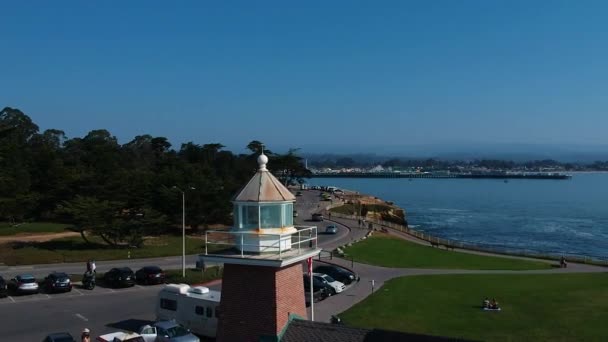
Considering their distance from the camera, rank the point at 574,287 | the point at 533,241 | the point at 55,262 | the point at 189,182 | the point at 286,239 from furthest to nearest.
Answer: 1. the point at 533,241
2. the point at 189,182
3. the point at 55,262
4. the point at 574,287
5. the point at 286,239

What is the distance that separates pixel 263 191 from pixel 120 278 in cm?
2286

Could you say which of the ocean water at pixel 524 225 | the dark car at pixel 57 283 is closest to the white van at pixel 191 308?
the dark car at pixel 57 283

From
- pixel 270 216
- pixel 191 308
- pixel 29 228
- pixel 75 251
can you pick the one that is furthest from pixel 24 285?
pixel 29 228

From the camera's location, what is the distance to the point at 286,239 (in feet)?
39.5

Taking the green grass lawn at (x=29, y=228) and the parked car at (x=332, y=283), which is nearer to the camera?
the parked car at (x=332, y=283)

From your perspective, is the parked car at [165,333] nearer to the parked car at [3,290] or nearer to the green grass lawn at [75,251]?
the parked car at [3,290]

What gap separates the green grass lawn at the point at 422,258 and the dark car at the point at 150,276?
53.4 ft

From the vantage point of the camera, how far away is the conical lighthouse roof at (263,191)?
1170 centimetres

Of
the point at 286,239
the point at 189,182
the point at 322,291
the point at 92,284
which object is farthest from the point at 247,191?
the point at 189,182

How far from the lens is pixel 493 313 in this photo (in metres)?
25.9

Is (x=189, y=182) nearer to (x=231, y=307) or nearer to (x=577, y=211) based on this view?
(x=231, y=307)

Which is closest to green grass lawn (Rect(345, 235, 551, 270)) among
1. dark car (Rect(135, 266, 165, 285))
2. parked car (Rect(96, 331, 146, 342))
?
dark car (Rect(135, 266, 165, 285))

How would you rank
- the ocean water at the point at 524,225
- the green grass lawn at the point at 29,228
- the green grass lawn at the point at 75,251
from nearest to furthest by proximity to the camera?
the green grass lawn at the point at 75,251 < the green grass lawn at the point at 29,228 < the ocean water at the point at 524,225

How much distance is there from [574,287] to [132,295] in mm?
25660
